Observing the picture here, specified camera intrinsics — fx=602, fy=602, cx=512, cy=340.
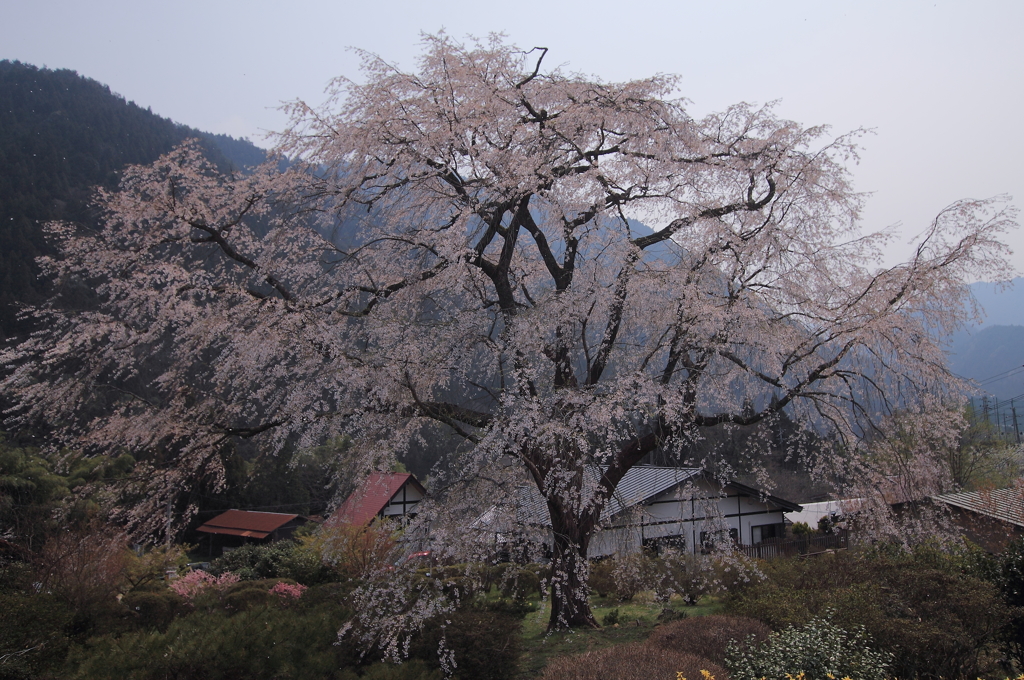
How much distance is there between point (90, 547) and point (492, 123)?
9.07 m

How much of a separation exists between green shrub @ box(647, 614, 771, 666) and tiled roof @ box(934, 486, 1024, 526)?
10.0m

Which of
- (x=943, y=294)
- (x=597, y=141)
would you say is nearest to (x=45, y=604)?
(x=597, y=141)

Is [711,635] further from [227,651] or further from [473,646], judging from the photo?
[227,651]

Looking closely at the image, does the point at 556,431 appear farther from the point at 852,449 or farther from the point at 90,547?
the point at 90,547

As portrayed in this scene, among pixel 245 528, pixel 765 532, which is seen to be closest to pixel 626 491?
pixel 765 532

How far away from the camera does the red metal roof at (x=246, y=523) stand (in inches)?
1007

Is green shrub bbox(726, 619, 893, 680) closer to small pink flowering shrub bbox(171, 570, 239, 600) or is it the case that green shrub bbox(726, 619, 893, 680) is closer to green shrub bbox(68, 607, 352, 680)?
green shrub bbox(68, 607, 352, 680)

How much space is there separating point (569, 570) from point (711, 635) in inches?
77.3

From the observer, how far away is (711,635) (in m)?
6.18

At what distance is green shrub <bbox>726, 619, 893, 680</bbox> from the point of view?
5.39 meters

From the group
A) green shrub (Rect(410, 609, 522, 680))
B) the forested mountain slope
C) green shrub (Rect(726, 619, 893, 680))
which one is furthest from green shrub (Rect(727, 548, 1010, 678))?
the forested mountain slope

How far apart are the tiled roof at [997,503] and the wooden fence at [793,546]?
10.8 feet

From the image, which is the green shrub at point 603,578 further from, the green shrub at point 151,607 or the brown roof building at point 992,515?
the brown roof building at point 992,515

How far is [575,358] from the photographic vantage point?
779 centimetres
